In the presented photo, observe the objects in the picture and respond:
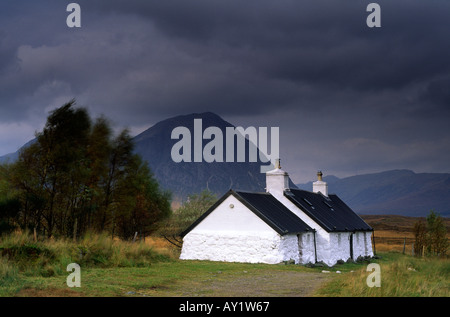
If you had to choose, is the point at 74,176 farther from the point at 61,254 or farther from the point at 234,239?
the point at 61,254

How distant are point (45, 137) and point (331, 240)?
1817 centimetres

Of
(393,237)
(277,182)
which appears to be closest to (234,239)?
(277,182)

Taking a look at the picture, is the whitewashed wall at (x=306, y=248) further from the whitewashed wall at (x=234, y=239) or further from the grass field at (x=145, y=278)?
the grass field at (x=145, y=278)

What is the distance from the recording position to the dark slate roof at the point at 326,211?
31822 mm

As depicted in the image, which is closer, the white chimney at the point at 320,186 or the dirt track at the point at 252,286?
the dirt track at the point at 252,286

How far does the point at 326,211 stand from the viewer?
35.4 metres

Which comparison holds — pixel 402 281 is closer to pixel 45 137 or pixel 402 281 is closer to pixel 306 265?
pixel 306 265

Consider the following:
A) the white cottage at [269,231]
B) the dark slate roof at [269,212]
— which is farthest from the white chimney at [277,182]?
the dark slate roof at [269,212]

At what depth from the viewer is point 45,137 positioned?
2612cm

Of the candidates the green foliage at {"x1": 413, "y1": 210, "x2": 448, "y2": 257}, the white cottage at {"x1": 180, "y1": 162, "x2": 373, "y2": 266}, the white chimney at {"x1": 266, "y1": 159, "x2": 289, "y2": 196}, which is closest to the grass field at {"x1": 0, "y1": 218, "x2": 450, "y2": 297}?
the white cottage at {"x1": 180, "y1": 162, "x2": 373, "y2": 266}

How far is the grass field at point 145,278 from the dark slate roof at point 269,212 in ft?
15.8

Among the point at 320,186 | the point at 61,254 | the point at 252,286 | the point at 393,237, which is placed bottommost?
the point at 393,237

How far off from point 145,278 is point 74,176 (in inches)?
519

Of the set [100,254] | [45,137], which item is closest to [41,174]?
[45,137]
